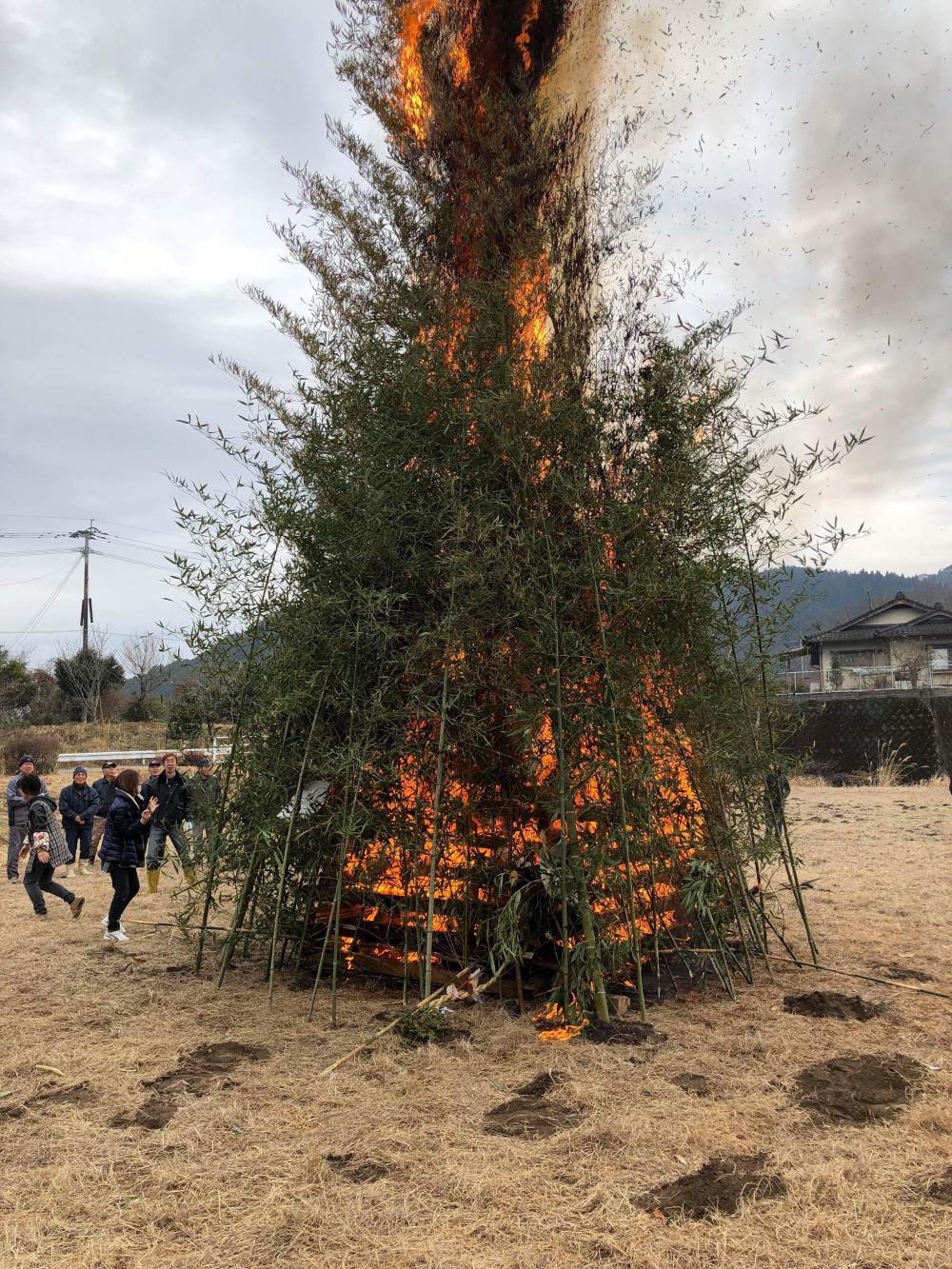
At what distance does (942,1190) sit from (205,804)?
470 cm

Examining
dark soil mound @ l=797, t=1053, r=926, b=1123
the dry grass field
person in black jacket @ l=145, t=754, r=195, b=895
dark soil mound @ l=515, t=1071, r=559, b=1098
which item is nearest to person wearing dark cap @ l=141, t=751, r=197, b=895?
person in black jacket @ l=145, t=754, r=195, b=895

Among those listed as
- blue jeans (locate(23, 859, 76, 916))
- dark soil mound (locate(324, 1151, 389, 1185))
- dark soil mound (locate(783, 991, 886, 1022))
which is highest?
blue jeans (locate(23, 859, 76, 916))

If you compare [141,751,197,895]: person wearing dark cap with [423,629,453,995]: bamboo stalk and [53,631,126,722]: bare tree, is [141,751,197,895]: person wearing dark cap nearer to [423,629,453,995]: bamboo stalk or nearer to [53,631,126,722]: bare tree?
[423,629,453,995]: bamboo stalk

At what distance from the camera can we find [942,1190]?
127 inches

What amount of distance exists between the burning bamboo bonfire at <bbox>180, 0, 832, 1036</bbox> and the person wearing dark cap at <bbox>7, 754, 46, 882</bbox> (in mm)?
4520

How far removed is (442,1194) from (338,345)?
538 cm

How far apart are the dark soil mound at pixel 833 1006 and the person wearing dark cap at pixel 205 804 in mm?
3852

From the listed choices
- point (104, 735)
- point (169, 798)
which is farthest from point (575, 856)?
point (104, 735)

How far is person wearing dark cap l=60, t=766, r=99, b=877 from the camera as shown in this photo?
11.1m

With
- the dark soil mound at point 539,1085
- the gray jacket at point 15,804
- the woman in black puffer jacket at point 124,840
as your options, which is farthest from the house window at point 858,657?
the dark soil mound at point 539,1085

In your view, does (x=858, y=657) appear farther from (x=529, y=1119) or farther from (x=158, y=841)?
(x=529, y=1119)

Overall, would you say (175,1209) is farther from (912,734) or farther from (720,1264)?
(912,734)

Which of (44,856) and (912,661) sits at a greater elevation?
(912,661)

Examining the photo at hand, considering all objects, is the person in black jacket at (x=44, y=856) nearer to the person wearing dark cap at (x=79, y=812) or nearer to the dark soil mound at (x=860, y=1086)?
the person wearing dark cap at (x=79, y=812)
